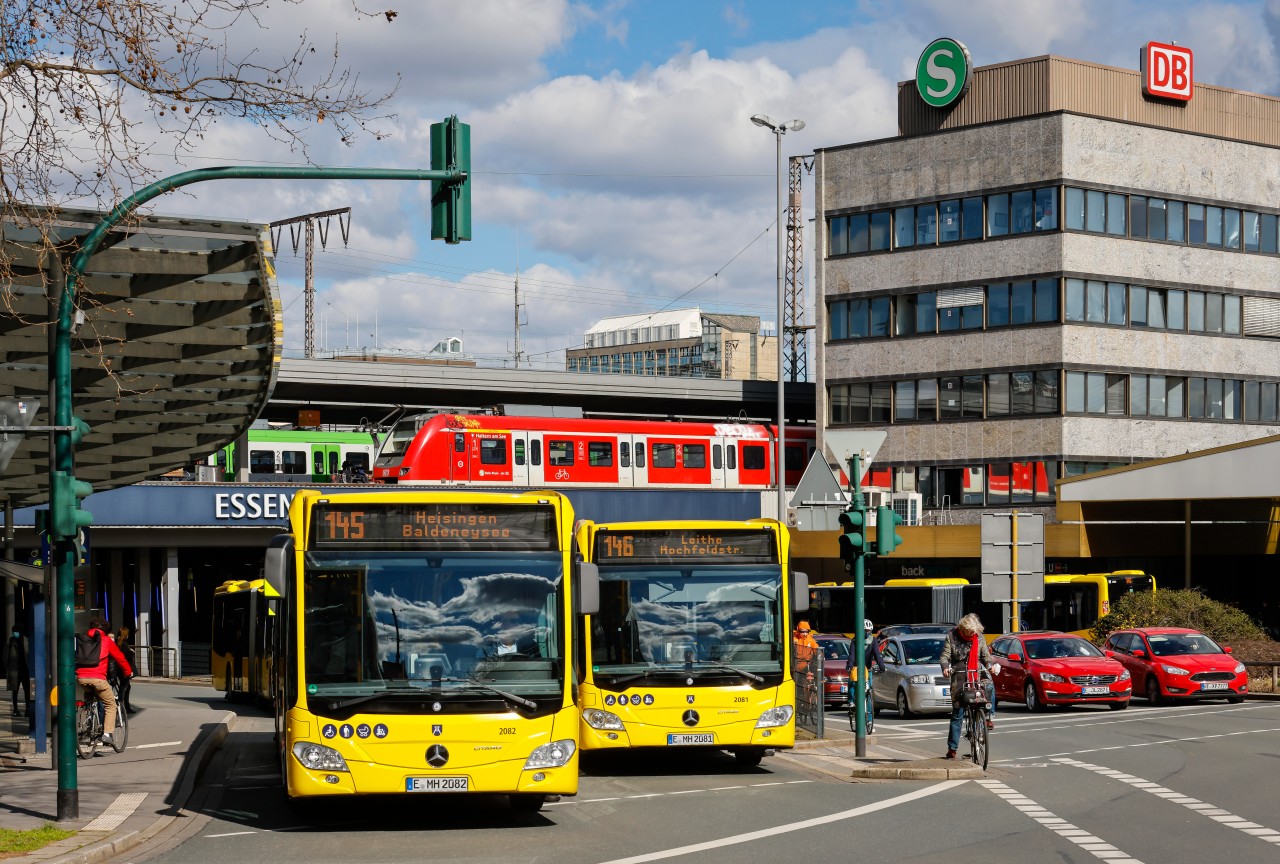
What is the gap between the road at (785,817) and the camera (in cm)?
1331

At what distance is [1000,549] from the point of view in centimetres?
2705

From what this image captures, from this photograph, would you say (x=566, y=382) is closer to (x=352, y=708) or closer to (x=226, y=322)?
(x=226, y=322)

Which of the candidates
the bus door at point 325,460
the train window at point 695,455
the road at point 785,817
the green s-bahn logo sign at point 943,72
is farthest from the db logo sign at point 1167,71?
the road at point 785,817

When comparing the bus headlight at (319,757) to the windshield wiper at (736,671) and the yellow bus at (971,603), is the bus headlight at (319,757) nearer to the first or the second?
the windshield wiper at (736,671)

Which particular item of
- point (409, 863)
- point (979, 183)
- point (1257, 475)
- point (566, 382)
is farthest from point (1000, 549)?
point (566, 382)

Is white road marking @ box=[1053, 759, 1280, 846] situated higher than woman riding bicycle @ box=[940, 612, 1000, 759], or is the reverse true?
woman riding bicycle @ box=[940, 612, 1000, 759]

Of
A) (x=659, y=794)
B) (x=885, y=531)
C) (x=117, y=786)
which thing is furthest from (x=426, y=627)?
(x=885, y=531)

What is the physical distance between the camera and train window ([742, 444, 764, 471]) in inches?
2322

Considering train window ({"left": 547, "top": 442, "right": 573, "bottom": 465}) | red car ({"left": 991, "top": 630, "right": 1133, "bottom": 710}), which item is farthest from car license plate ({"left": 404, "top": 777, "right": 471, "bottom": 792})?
train window ({"left": 547, "top": 442, "right": 573, "bottom": 465})

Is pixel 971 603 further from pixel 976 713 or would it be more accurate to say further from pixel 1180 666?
pixel 976 713

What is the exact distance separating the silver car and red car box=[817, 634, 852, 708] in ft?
4.29

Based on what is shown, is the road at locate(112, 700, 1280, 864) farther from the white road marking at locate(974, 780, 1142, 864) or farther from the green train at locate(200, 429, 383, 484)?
the green train at locate(200, 429, 383, 484)

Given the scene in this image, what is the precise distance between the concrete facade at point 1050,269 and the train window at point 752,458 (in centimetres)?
590

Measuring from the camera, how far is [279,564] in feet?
48.0
